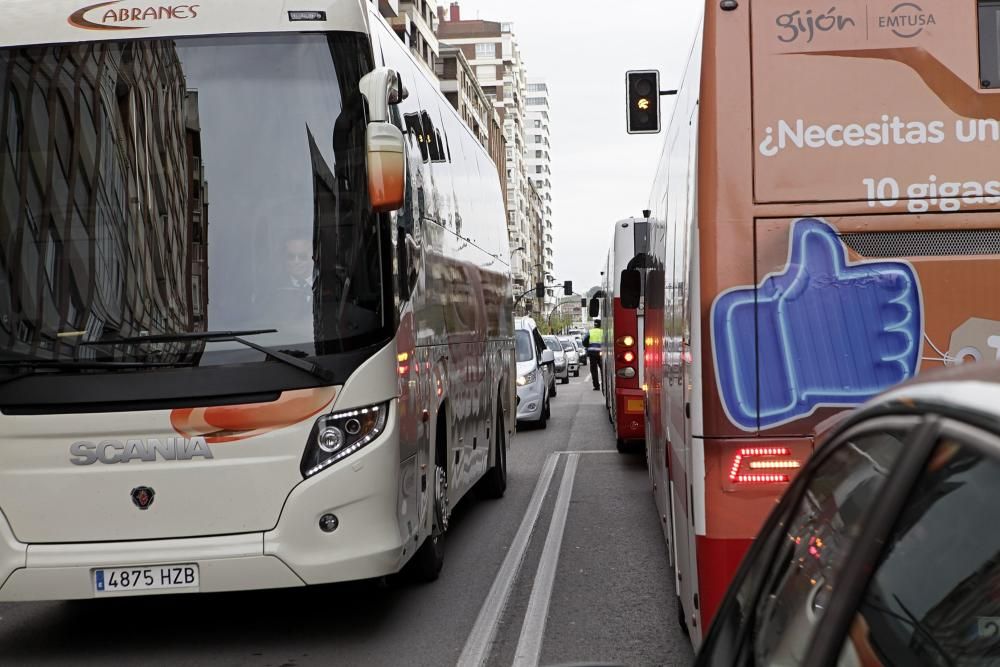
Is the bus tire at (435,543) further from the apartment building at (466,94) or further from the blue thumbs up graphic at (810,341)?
the apartment building at (466,94)

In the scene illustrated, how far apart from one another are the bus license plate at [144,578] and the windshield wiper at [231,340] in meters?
1.15

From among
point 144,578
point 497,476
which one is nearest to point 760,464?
point 144,578

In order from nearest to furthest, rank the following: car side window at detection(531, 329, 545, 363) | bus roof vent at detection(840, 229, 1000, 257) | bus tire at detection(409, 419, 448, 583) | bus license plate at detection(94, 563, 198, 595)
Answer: bus roof vent at detection(840, 229, 1000, 257)
bus license plate at detection(94, 563, 198, 595)
bus tire at detection(409, 419, 448, 583)
car side window at detection(531, 329, 545, 363)

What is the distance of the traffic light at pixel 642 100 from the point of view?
15781mm

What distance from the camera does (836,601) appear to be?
6.79ft

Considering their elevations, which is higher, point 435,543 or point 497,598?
point 435,543

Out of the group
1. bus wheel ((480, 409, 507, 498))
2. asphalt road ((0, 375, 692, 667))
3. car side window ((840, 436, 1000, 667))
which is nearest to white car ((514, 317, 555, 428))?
bus wheel ((480, 409, 507, 498))

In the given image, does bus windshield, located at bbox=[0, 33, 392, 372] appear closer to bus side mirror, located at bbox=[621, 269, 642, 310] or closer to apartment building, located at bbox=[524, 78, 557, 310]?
bus side mirror, located at bbox=[621, 269, 642, 310]

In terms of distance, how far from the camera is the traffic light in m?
15.8

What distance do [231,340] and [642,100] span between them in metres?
9.97

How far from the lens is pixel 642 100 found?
1580 centimetres

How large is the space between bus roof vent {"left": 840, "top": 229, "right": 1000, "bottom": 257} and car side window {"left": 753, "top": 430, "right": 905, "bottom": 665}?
2727 millimetres

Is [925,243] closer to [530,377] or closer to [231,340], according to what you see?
[231,340]

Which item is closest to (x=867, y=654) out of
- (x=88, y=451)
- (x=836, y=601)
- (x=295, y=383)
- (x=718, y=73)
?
(x=836, y=601)
